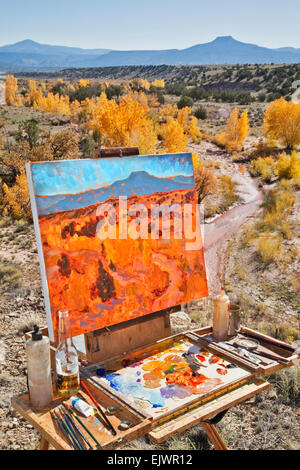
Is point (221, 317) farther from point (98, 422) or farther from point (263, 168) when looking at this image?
point (263, 168)

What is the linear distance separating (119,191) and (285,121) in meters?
23.4

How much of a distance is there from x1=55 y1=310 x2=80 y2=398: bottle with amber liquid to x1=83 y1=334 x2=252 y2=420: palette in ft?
0.51

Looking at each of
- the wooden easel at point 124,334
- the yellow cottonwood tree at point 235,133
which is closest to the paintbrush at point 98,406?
the wooden easel at point 124,334

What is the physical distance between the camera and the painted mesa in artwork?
2721 millimetres

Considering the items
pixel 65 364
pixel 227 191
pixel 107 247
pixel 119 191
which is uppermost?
pixel 119 191

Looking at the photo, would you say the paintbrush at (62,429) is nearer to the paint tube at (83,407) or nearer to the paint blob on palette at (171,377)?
the paint tube at (83,407)

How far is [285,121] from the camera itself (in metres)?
24.1

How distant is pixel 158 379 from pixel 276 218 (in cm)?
1142

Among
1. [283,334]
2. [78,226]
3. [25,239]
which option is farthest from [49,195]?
[25,239]

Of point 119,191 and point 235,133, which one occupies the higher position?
point 119,191

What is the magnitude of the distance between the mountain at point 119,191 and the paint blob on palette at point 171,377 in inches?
43.9

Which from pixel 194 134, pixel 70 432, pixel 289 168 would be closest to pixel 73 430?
pixel 70 432

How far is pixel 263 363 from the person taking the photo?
2.83 m

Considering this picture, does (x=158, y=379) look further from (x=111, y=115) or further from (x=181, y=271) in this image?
(x=111, y=115)
